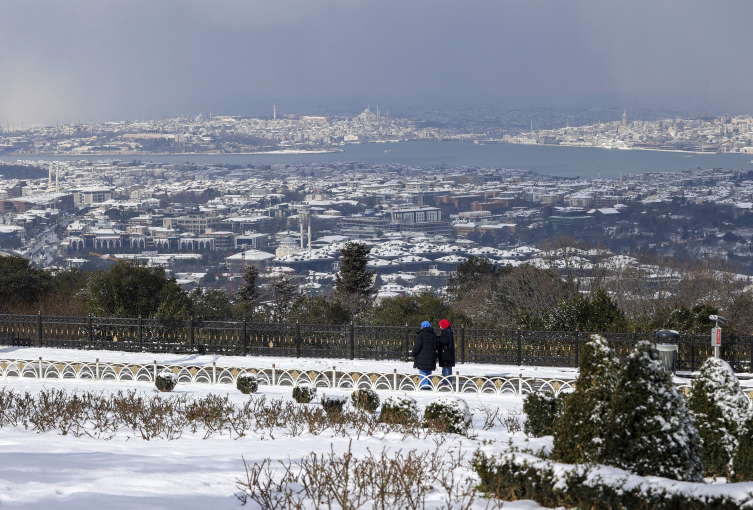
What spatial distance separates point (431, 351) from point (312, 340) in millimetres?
3597

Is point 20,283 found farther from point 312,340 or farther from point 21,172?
point 21,172

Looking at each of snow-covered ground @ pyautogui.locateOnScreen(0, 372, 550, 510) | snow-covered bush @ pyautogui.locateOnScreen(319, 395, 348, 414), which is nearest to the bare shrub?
snow-covered ground @ pyautogui.locateOnScreen(0, 372, 550, 510)

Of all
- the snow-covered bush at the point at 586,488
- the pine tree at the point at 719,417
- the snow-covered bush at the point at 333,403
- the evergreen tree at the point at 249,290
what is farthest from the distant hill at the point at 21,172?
the pine tree at the point at 719,417

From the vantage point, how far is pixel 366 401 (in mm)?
6996

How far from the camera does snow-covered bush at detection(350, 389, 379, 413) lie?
22.8 ft

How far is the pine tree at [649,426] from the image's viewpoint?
3631 mm

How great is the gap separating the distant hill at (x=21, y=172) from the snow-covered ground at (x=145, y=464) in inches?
6709

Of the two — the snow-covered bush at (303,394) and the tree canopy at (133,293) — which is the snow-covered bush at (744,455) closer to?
the snow-covered bush at (303,394)

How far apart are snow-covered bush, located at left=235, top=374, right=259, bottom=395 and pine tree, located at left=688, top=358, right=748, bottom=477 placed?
5.90 m

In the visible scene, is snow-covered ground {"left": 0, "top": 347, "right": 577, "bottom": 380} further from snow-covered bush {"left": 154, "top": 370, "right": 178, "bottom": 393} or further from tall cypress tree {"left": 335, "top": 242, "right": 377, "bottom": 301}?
tall cypress tree {"left": 335, "top": 242, "right": 377, "bottom": 301}

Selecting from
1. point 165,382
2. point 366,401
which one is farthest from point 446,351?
point 165,382

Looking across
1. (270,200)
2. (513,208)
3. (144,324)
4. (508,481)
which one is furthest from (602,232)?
(508,481)

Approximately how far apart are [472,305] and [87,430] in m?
19.6

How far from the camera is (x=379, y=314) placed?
21.1m
